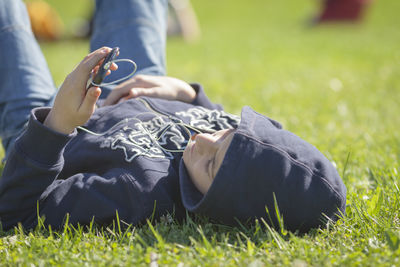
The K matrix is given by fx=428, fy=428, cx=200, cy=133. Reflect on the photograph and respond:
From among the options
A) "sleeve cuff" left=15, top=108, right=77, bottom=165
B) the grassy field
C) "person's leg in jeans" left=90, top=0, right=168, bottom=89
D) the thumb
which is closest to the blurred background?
the grassy field

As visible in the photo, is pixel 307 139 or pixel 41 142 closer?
pixel 41 142

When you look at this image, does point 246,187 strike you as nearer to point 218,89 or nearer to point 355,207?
point 355,207

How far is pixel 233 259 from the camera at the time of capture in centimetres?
182

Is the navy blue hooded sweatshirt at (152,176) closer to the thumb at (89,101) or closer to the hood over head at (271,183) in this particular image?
the hood over head at (271,183)

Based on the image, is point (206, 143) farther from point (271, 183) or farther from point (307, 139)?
point (307, 139)

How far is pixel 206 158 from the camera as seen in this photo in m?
2.11

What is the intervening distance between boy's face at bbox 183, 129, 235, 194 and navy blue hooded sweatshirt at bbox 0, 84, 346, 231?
6 cm

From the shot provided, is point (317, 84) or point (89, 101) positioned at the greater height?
point (89, 101)

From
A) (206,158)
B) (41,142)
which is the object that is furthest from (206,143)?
(41,142)

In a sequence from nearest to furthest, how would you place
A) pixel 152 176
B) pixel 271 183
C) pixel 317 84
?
pixel 271 183 → pixel 152 176 → pixel 317 84

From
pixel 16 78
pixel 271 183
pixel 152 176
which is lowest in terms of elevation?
pixel 152 176

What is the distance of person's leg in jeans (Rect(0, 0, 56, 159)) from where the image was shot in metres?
3.04

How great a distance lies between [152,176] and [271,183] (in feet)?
2.07

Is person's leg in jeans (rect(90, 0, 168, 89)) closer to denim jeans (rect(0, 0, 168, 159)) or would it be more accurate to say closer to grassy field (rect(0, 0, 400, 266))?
denim jeans (rect(0, 0, 168, 159))
